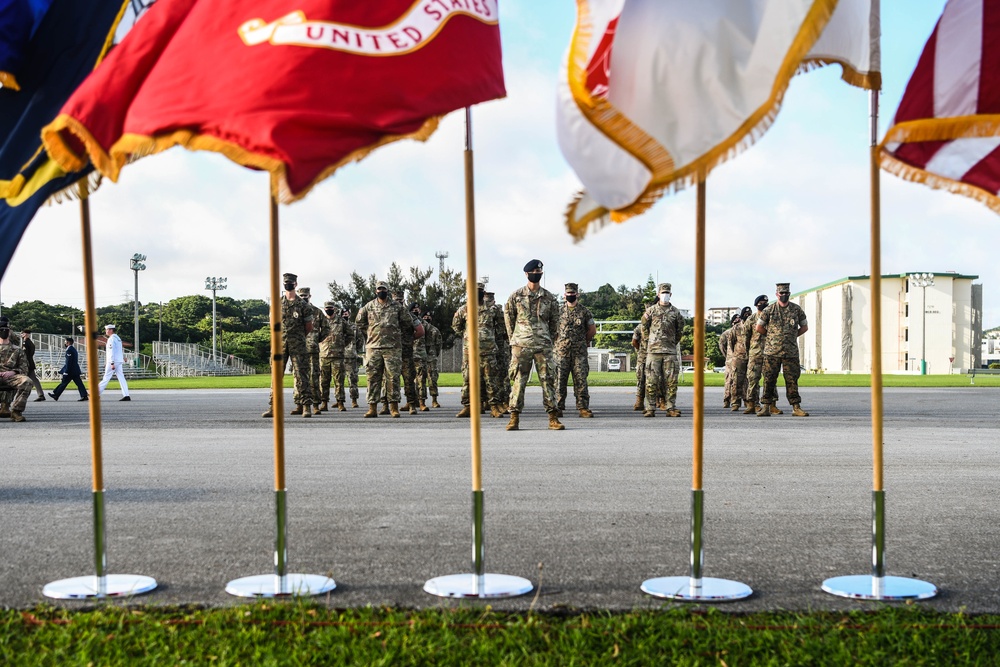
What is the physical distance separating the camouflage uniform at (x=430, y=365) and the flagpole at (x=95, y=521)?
14.9 metres

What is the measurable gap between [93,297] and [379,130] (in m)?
1.77

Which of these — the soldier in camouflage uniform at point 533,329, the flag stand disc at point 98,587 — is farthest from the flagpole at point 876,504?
the soldier in camouflage uniform at point 533,329

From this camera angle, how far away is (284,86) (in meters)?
3.87

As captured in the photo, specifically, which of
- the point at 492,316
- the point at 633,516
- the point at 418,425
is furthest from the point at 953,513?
the point at 492,316

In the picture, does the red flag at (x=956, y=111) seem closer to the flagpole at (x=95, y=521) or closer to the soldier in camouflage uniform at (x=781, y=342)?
the flagpole at (x=95, y=521)

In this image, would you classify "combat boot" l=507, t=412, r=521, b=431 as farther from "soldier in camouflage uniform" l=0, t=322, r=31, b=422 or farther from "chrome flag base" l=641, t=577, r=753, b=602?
"soldier in camouflage uniform" l=0, t=322, r=31, b=422

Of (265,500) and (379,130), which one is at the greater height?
(379,130)

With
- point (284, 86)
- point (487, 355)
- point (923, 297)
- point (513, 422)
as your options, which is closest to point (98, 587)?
point (284, 86)

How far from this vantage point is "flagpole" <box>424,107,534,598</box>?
14.2 ft

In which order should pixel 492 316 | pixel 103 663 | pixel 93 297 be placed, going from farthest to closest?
1. pixel 492 316
2. pixel 93 297
3. pixel 103 663

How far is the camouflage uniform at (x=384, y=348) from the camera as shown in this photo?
1655 centimetres

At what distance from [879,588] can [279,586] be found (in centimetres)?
276

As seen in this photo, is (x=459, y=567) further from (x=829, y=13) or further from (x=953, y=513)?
(x=953, y=513)

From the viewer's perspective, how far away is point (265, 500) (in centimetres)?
697
